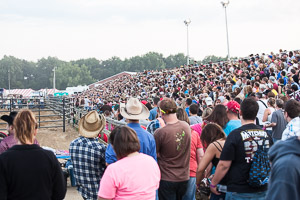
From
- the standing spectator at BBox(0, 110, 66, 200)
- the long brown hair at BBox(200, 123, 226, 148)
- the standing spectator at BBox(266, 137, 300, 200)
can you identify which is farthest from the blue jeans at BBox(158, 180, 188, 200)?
the standing spectator at BBox(266, 137, 300, 200)

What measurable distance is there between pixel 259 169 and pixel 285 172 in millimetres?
1523

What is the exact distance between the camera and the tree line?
13062 centimetres

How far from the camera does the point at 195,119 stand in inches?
272

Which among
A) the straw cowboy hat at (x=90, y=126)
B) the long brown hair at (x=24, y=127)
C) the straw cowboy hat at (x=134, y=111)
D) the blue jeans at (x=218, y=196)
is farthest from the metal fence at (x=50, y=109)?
the blue jeans at (x=218, y=196)

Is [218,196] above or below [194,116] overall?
below

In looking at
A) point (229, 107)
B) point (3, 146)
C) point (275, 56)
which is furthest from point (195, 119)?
point (275, 56)

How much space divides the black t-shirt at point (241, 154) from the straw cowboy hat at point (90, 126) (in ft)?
5.85

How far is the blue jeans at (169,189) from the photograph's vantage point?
4.43 m

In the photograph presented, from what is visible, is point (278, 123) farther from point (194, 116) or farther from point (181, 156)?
point (181, 156)

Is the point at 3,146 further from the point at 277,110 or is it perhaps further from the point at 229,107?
the point at 277,110

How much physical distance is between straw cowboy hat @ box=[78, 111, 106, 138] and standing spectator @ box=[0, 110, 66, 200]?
4.03 ft

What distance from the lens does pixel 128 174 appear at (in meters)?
3.01

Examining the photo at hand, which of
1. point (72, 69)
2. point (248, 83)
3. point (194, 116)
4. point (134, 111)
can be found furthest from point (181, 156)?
point (72, 69)

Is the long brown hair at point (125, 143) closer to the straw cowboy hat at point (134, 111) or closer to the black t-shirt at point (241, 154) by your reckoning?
the black t-shirt at point (241, 154)
